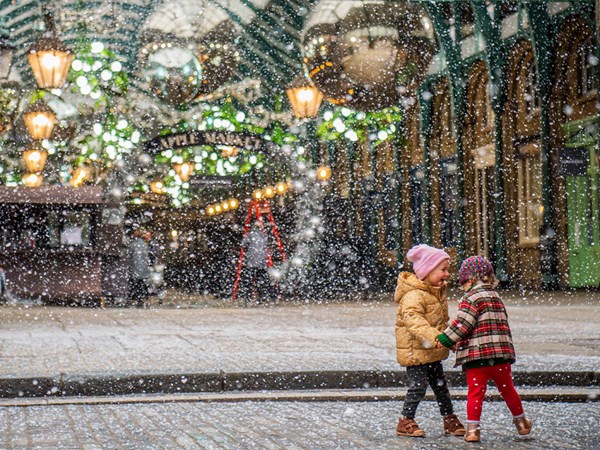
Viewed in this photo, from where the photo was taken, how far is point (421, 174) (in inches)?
1352

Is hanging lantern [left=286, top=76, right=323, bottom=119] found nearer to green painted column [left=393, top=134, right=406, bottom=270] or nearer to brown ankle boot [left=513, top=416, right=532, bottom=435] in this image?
brown ankle boot [left=513, top=416, right=532, bottom=435]

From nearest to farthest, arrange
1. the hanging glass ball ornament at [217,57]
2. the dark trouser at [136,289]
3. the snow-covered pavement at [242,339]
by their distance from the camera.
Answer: the snow-covered pavement at [242,339] → the hanging glass ball ornament at [217,57] → the dark trouser at [136,289]

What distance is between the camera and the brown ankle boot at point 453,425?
6551 millimetres

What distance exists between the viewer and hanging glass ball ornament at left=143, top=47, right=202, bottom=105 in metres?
11.7

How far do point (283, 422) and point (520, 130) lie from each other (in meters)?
20.7

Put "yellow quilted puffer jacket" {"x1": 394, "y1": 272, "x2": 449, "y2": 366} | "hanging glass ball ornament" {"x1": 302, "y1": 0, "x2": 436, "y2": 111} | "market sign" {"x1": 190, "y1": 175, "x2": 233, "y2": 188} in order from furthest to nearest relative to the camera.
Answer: "market sign" {"x1": 190, "y1": 175, "x2": 233, "y2": 188} → "hanging glass ball ornament" {"x1": 302, "y1": 0, "x2": 436, "y2": 111} → "yellow quilted puffer jacket" {"x1": 394, "y1": 272, "x2": 449, "y2": 366}

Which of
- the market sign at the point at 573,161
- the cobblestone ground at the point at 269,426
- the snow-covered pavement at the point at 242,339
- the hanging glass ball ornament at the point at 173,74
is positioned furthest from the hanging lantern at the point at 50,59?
the market sign at the point at 573,161

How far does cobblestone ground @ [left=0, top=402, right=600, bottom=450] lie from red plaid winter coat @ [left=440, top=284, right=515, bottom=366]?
18.3 inches

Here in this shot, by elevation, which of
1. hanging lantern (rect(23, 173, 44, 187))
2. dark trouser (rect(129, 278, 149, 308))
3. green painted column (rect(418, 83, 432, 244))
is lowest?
dark trouser (rect(129, 278, 149, 308))

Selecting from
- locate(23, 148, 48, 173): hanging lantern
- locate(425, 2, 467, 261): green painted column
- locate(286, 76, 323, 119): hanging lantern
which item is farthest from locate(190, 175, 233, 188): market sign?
locate(425, 2, 467, 261): green painted column

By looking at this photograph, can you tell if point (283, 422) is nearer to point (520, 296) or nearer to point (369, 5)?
point (369, 5)

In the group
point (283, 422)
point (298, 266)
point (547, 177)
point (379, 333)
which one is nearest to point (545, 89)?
point (547, 177)

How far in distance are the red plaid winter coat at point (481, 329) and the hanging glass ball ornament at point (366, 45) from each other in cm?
265

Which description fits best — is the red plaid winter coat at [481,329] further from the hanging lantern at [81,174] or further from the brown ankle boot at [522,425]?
the hanging lantern at [81,174]
